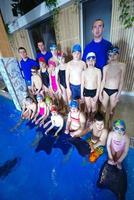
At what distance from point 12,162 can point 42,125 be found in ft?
4.23

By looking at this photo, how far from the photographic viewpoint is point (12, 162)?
351 cm

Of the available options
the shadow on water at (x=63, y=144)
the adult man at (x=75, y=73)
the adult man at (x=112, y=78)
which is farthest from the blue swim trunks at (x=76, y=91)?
the shadow on water at (x=63, y=144)

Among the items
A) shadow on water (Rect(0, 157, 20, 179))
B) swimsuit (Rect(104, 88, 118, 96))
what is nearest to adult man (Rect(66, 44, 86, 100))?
swimsuit (Rect(104, 88, 118, 96))

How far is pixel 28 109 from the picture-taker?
187 inches

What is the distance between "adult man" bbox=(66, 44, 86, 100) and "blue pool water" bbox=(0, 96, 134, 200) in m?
1.45

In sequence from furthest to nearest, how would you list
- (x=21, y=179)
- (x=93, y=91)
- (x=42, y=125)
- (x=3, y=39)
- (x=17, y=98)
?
(x=17, y=98), (x=42, y=125), (x=3, y=39), (x=93, y=91), (x=21, y=179)

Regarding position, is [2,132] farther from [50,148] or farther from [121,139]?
[121,139]

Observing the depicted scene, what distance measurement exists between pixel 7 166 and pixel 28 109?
1.85 meters

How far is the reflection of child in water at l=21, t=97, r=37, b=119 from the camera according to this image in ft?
15.0

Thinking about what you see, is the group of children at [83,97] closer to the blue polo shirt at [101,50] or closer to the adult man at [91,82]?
the adult man at [91,82]

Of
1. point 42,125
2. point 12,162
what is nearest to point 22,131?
point 42,125

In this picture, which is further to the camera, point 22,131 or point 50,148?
point 22,131

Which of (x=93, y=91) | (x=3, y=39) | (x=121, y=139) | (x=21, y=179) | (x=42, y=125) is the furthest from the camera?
(x=42, y=125)

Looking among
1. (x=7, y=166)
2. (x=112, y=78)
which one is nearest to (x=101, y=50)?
(x=112, y=78)
